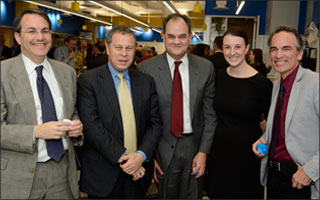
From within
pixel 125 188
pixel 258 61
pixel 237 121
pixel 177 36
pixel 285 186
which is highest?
pixel 177 36

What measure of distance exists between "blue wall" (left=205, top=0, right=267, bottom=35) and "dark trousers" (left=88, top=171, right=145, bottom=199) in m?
6.03

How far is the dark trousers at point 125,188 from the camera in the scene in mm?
2125

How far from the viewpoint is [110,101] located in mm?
2082

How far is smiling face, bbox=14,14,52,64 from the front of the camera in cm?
187

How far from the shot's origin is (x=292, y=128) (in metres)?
1.95

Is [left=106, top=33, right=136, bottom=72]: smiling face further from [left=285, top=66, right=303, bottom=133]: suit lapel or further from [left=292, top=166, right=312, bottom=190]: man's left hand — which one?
[left=292, top=166, right=312, bottom=190]: man's left hand

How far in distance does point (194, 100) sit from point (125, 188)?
34.6 inches

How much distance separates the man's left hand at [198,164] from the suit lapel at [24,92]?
1320 millimetres

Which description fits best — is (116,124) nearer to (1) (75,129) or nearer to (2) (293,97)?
(1) (75,129)

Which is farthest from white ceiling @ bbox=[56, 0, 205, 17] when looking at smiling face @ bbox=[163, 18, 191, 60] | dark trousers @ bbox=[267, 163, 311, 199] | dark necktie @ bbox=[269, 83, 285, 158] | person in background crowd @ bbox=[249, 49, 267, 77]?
dark trousers @ bbox=[267, 163, 311, 199]

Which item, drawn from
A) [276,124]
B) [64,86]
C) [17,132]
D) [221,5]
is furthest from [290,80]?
[221,5]

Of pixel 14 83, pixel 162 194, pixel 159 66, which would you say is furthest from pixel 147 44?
pixel 14 83

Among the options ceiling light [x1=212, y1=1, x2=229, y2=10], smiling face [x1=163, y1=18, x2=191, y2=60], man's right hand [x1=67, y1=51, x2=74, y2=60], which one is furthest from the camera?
ceiling light [x1=212, y1=1, x2=229, y2=10]

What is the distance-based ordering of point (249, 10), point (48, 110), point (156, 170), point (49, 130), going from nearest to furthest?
point (49, 130) → point (48, 110) → point (156, 170) → point (249, 10)
